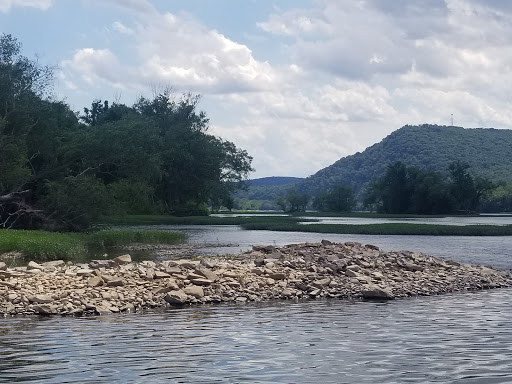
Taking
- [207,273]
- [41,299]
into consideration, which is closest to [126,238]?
[207,273]

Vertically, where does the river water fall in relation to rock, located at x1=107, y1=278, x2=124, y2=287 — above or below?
below

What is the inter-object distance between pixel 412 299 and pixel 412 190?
9727cm

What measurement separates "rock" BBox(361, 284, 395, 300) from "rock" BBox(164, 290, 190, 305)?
5.52 metres

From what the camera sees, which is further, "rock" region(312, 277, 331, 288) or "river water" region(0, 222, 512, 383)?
"rock" region(312, 277, 331, 288)

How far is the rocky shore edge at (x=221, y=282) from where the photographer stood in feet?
63.2

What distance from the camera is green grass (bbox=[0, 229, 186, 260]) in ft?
108

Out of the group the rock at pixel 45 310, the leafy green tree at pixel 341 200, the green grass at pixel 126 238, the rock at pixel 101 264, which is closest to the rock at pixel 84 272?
the rock at pixel 101 264

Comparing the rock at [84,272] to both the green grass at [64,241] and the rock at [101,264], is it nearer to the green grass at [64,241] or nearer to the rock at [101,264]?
the rock at [101,264]

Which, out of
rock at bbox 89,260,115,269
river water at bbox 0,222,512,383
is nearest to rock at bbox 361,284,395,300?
river water at bbox 0,222,512,383

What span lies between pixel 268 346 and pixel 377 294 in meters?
8.50

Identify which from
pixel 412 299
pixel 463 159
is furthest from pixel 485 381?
pixel 463 159

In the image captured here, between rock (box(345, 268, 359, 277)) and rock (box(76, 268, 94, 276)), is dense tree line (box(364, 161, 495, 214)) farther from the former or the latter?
rock (box(76, 268, 94, 276))

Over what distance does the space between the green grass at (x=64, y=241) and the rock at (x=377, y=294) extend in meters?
16.0

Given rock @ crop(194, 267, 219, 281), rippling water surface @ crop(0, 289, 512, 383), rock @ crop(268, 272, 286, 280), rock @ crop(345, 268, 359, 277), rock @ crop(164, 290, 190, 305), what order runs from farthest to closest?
rock @ crop(345, 268, 359, 277) < rock @ crop(268, 272, 286, 280) < rock @ crop(194, 267, 219, 281) < rock @ crop(164, 290, 190, 305) < rippling water surface @ crop(0, 289, 512, 383)
